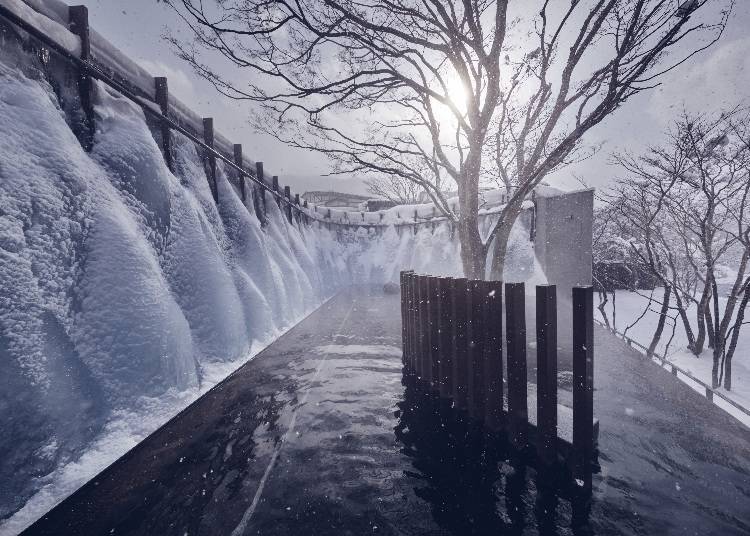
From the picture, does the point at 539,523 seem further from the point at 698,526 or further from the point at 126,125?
the point at 126,125

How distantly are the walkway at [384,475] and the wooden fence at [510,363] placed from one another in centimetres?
31

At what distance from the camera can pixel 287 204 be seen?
13695 millimetres

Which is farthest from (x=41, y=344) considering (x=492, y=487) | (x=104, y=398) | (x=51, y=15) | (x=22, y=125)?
(x=51, y=15)

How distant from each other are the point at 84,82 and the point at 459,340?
6.09 metres

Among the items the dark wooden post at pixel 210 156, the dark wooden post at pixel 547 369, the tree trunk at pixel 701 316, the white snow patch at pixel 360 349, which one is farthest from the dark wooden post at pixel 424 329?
the tree trunk at pixel 701 316

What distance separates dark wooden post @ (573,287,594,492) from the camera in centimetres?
244

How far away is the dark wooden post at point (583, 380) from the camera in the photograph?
2.44 meters

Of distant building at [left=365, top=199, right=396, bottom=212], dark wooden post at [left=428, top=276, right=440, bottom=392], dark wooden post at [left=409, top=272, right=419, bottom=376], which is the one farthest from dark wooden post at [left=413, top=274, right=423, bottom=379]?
distant building at [left=365, top=199, right=396, bottom=212]

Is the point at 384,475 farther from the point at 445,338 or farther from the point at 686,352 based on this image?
the point at 686,352

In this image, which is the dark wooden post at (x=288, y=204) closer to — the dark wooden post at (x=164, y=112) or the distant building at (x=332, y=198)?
the dark wooden post at (x=164, y=112)

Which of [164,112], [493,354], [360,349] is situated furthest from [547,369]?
[164,112]

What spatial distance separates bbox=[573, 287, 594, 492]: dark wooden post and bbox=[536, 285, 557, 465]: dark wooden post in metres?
0.16

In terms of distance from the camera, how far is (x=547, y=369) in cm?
264

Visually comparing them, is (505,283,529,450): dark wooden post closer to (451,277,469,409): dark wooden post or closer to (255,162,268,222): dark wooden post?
(451,277,469,409): dark wooden post
